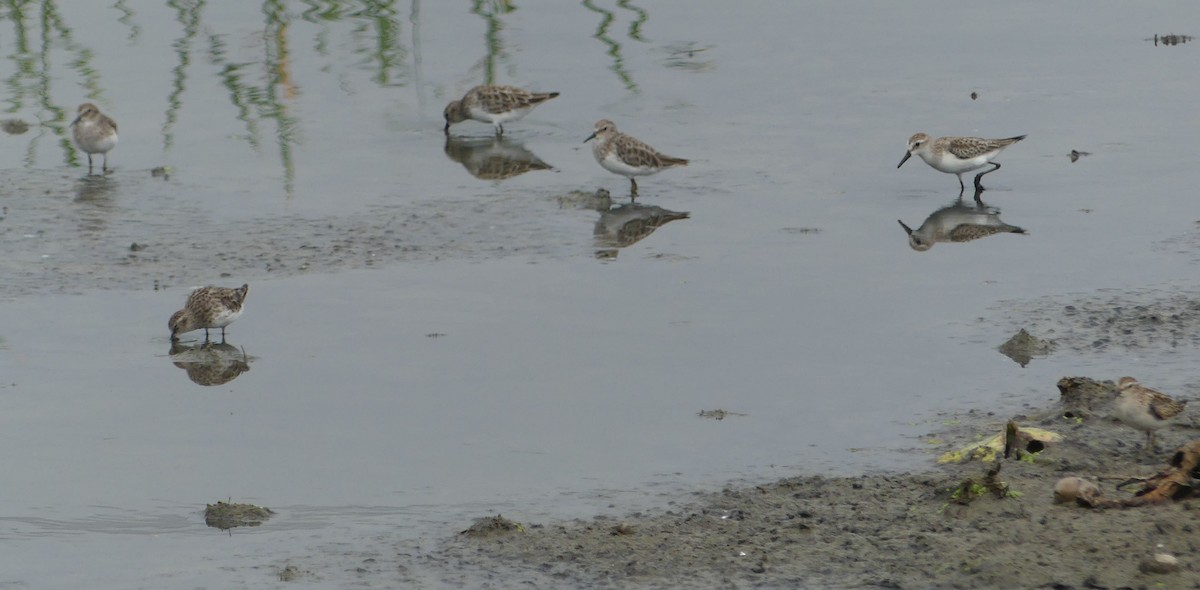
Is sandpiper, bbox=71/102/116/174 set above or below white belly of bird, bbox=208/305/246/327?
above

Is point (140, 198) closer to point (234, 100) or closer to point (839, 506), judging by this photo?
point (234, 100)

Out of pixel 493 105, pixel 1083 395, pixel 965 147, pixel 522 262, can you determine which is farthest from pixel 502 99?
pixel 1083 395

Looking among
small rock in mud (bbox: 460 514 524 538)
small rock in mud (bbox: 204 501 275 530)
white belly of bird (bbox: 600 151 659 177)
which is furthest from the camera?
white belly of bird (bbox: 600 151 659 177)

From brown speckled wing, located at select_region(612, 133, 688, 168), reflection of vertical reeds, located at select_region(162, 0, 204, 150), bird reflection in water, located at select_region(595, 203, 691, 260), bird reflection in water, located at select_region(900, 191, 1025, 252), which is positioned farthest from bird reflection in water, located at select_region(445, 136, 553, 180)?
bird reflection in water, located at select_region(900, 191, 1025, 252)

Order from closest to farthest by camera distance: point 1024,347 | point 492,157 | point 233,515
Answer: point 233,515
point 1024,347
point 492,157

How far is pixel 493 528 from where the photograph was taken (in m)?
8.84

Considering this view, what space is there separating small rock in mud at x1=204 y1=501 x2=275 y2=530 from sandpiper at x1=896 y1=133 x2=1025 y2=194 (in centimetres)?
834

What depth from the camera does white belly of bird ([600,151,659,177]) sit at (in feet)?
52.0

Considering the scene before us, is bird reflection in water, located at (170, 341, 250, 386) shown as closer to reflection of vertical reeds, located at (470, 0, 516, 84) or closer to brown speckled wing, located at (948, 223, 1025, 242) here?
brown speckled wing, located at (948, 223, 1025, 242)

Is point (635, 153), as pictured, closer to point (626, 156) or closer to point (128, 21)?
point (626, 156)

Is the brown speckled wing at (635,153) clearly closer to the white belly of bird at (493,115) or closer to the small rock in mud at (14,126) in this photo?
the white belly of bird at (493,115)

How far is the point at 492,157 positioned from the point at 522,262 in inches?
156

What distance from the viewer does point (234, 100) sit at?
1958cm

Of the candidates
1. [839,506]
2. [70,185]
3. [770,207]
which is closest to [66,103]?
[70,185]
